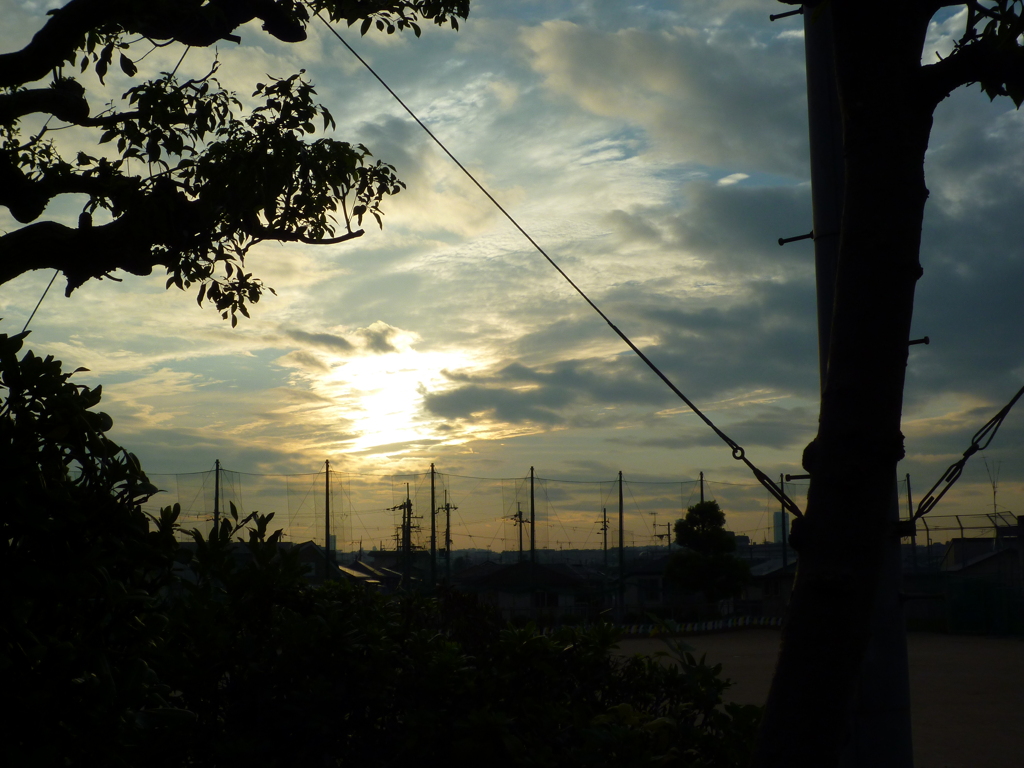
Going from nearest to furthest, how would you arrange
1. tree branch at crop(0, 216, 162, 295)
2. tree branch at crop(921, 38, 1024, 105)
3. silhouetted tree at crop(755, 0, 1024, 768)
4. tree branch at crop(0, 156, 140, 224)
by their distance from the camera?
1. silhouetted tree at crop(755, 0, 1024, 768)
2. tree branch at crop(921, 38, 1024, 105)
3. tree branch at crop(0, 216, 162, 295)
4. tree branch at crop(0, 156, 140, 224)

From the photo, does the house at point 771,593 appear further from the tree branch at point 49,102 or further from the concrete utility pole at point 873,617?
the concrete utility pole at point 873,617

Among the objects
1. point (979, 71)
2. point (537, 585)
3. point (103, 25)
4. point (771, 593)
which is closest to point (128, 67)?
point (103, 25)

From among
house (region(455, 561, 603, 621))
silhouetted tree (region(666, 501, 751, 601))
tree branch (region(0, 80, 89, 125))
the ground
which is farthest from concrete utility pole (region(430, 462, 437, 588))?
tree branch (region(0, 80, 89, 125))

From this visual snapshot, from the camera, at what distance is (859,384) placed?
1685 millimetres

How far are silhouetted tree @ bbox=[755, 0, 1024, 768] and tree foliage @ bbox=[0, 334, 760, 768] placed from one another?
686 mm

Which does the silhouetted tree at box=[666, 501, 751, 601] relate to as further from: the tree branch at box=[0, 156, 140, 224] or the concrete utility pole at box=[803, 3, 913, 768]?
the concrete utility pole at box=[803, 3, 913, 768]

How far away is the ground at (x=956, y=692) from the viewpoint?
316 inches

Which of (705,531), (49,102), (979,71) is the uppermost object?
(49,102)

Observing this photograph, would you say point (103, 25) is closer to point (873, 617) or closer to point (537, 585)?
point (873, 617)

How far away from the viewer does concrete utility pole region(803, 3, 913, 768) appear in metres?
2.46

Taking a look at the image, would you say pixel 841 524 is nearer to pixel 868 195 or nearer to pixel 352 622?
pixel 868 195

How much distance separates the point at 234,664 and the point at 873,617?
2015 millimetres

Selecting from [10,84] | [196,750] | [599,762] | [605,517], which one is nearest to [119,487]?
[196,750]

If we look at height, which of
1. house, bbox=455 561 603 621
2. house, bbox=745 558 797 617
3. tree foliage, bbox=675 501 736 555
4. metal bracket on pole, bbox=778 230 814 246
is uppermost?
metal bracket on pole, bbox=778 230 814 246
